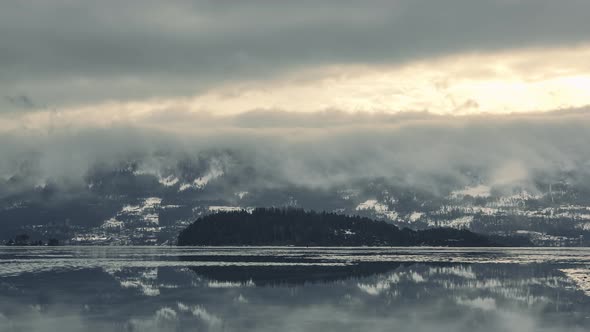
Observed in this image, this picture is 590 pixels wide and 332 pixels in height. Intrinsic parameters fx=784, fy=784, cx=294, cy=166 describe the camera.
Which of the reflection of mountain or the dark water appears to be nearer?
the dark water

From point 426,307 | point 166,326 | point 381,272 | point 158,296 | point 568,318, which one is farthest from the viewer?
point 381,272

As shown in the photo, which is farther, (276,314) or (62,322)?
(276,314)

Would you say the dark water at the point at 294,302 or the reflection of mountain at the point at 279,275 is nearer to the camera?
the dark water at the point at 294,302

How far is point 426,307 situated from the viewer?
83.1m

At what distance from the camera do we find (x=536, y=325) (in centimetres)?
6900

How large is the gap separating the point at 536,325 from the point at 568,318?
18.1 feet

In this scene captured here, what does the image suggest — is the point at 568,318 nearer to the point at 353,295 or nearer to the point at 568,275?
the point at 353,295

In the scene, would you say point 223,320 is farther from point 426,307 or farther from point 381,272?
point 381,272

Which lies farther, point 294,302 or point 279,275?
point 279,275

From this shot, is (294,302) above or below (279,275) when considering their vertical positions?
below

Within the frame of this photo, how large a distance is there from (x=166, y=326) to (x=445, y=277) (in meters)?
71.4

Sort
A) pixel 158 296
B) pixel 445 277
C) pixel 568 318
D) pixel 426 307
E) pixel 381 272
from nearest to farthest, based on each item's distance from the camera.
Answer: pixel 568 318 < pixel 426 307 < pixel 158 296 < pixel 445 277 < pixel 381 272

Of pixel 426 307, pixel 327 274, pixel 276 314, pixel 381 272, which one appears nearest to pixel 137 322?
pixel 276 314

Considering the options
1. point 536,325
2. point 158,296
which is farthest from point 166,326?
point 536,325
